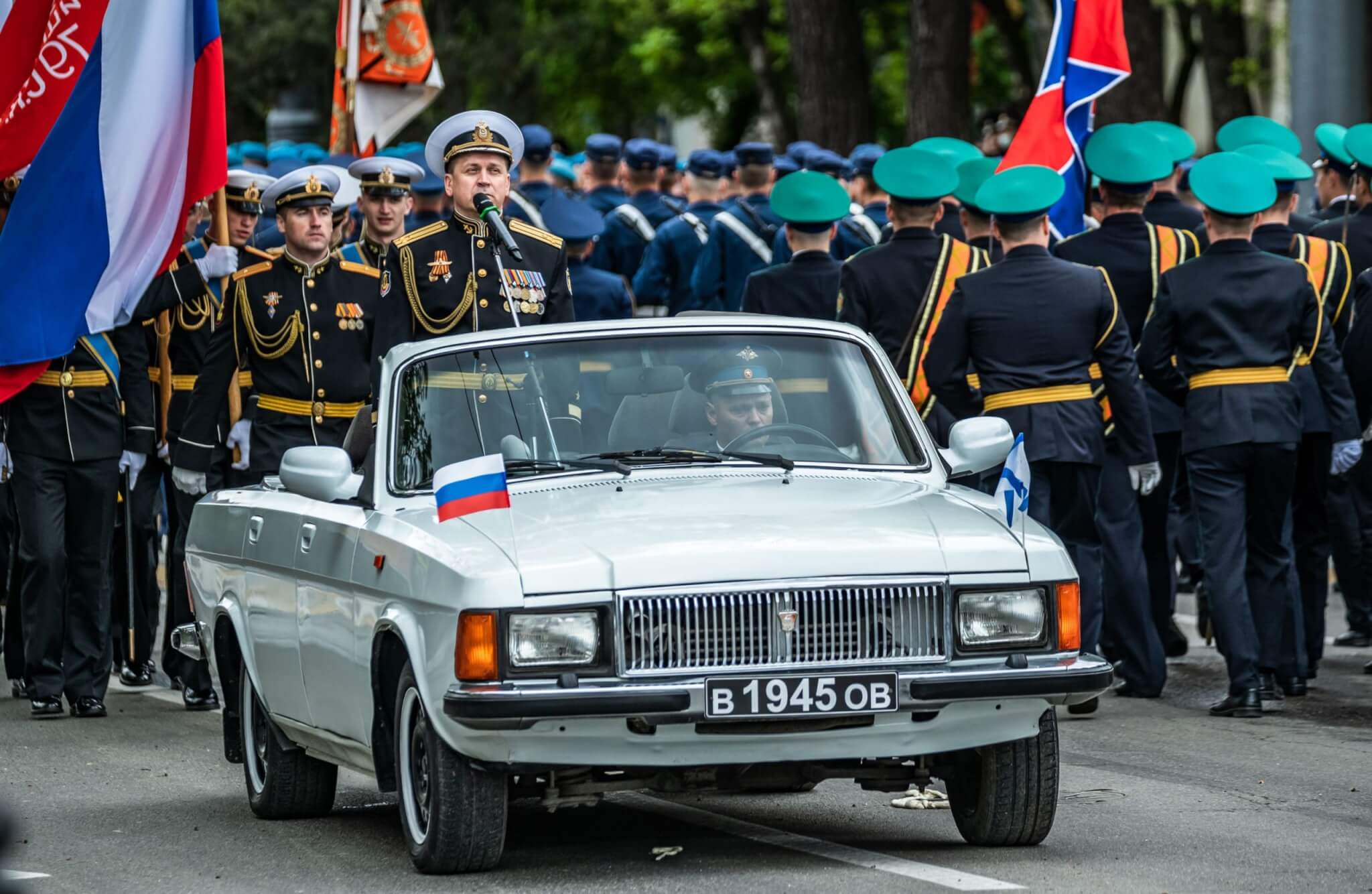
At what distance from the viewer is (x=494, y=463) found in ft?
23.9

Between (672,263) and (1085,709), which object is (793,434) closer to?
(1085,709)

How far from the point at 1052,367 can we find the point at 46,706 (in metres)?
4.76

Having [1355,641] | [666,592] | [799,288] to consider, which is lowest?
[1355,641]

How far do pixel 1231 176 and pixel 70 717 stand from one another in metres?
5.72

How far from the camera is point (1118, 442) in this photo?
38.2 ft

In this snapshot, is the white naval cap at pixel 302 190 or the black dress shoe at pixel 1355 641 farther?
the black dress shoe at pixel 1355 641

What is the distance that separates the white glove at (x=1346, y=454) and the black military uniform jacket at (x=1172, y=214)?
2160mm

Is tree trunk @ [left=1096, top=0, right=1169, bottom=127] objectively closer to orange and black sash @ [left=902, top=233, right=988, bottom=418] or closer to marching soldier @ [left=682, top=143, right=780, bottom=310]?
marching soldier @ [left=682, top=143, right=780, bottom=310]

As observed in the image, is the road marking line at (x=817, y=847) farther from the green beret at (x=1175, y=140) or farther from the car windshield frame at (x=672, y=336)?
the green beret at (x=1175, y=140)

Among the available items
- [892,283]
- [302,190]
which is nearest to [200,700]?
[302,190]

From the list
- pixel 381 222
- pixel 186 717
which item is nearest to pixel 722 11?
pixel 381 222

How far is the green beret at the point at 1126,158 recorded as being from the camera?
1228 centimetres

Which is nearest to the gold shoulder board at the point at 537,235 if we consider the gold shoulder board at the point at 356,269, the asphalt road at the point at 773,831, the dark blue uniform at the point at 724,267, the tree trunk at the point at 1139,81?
the gold shoulder board at the point at 356,269

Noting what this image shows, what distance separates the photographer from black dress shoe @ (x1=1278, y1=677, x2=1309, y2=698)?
12.0 meters
